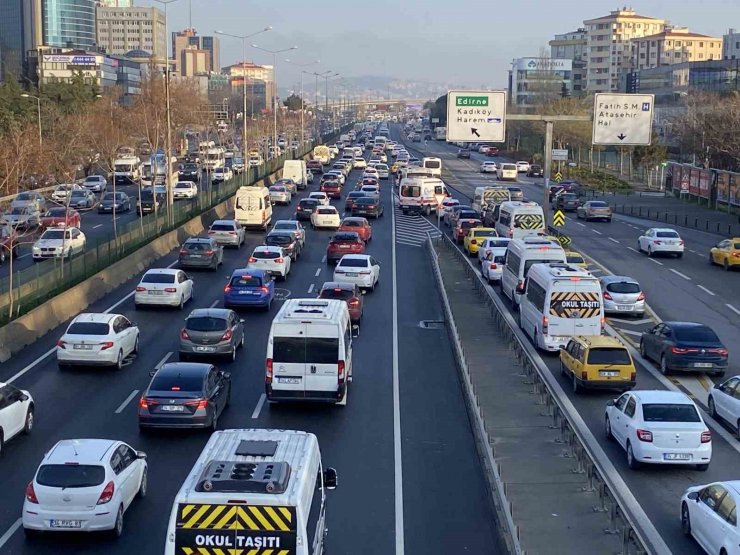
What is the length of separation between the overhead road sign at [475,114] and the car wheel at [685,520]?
30550 millimetres

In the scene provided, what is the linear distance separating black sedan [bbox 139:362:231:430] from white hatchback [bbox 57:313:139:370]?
5.03m

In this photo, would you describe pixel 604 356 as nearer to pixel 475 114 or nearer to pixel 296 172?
pixel 475 114

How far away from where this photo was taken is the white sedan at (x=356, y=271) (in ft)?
123

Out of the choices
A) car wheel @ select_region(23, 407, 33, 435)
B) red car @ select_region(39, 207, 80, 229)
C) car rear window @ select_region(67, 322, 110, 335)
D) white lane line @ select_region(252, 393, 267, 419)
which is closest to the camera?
car wheel @ select_region(23, 407, 33, 435)

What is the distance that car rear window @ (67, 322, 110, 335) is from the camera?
2617 cm

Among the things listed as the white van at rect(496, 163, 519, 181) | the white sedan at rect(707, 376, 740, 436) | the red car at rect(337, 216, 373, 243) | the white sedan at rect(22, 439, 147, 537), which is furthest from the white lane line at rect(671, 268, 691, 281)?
the white van at rect(496, 163, 519, 181)

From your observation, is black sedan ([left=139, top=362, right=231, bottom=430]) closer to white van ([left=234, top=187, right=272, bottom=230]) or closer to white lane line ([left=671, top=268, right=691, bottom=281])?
white lane line ([left=671, top=268, right=691, bottom=281])

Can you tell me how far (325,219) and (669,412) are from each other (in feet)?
123

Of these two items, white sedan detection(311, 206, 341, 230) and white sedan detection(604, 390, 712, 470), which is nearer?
white sedan detection(604, 390, 712, 470)

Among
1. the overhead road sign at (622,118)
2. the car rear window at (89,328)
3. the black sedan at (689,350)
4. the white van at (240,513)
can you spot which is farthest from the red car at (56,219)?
the white van at (240,513)

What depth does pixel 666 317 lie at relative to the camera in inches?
1403

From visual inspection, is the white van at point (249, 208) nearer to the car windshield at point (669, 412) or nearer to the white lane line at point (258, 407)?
the white lane line at point (258, 407)

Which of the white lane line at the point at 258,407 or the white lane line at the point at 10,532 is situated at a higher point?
the white lane line at the point at 10,532

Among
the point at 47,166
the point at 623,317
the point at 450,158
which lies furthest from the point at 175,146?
the point at 623,317
